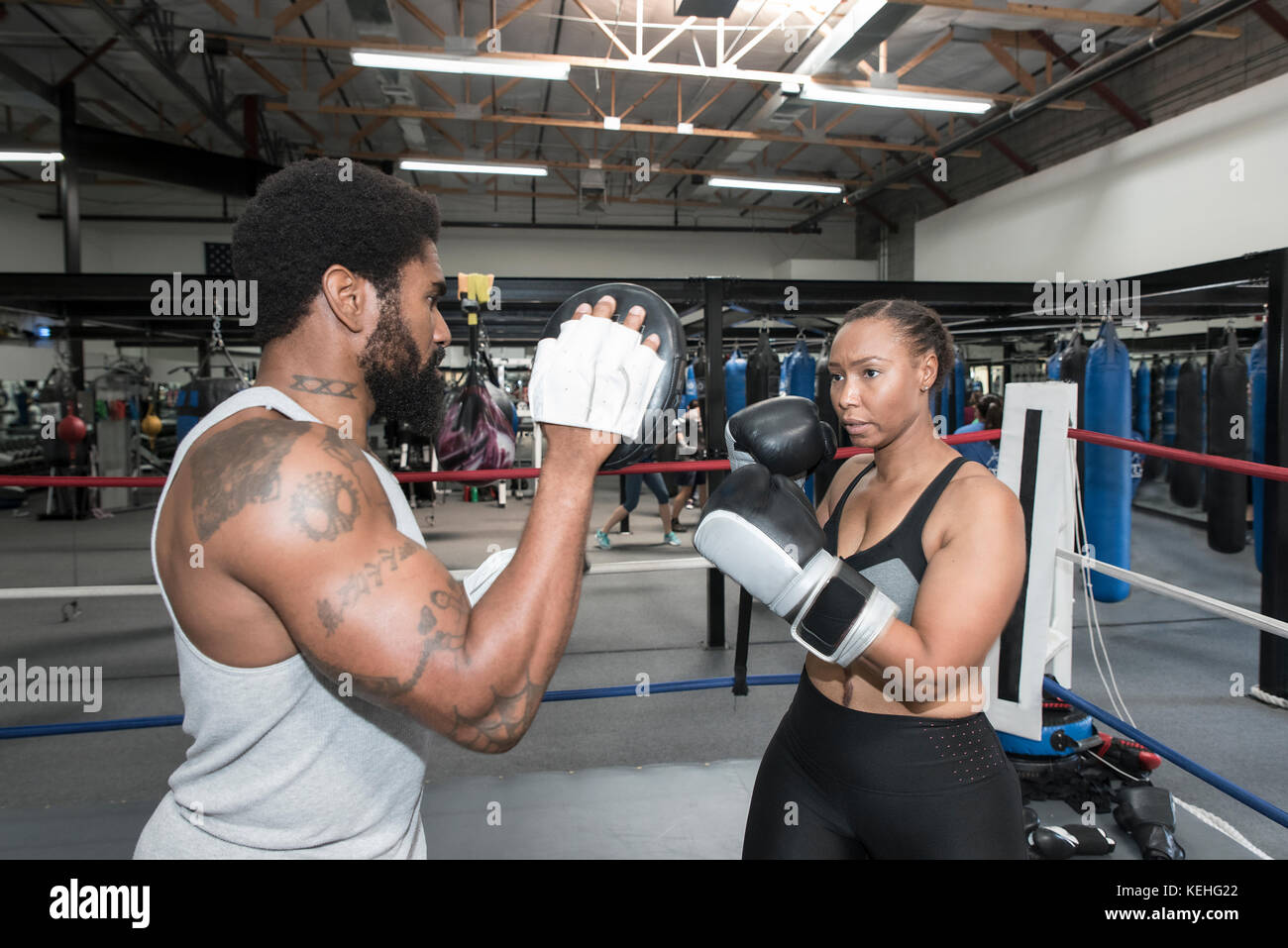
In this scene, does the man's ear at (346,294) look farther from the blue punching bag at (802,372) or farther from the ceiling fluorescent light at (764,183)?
the ceiling fluorescent light at (764,183)

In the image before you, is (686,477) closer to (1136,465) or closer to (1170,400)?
(1136,465)

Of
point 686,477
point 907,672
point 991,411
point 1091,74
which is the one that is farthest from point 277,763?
point 1091,74

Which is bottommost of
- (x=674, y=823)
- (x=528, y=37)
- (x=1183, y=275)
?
(x=674, y=823)

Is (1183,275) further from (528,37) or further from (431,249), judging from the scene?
(528,37)

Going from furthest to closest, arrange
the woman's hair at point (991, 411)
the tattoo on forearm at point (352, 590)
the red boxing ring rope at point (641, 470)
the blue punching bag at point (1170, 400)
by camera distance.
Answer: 1. the blue punching bag at point (1170, 400)
2. the woman's hair at point (991, 411)
3. the red boxing ring rope at point (641, 470)
4. the tattoo on forearm at point (352, 590)

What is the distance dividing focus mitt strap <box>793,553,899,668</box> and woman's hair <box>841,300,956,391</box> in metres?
0.49

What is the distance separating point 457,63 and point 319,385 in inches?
257

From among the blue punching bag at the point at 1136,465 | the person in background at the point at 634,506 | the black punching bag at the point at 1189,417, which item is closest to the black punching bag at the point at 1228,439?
the blue punching bag at the point at 1136,465

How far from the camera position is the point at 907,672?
127cm

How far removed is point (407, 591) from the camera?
0.76 m

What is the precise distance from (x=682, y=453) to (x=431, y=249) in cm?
825

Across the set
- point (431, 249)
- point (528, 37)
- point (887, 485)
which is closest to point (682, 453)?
point (528, 37)

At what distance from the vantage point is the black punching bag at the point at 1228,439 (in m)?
4.82

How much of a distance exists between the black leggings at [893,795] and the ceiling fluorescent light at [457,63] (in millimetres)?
6487
